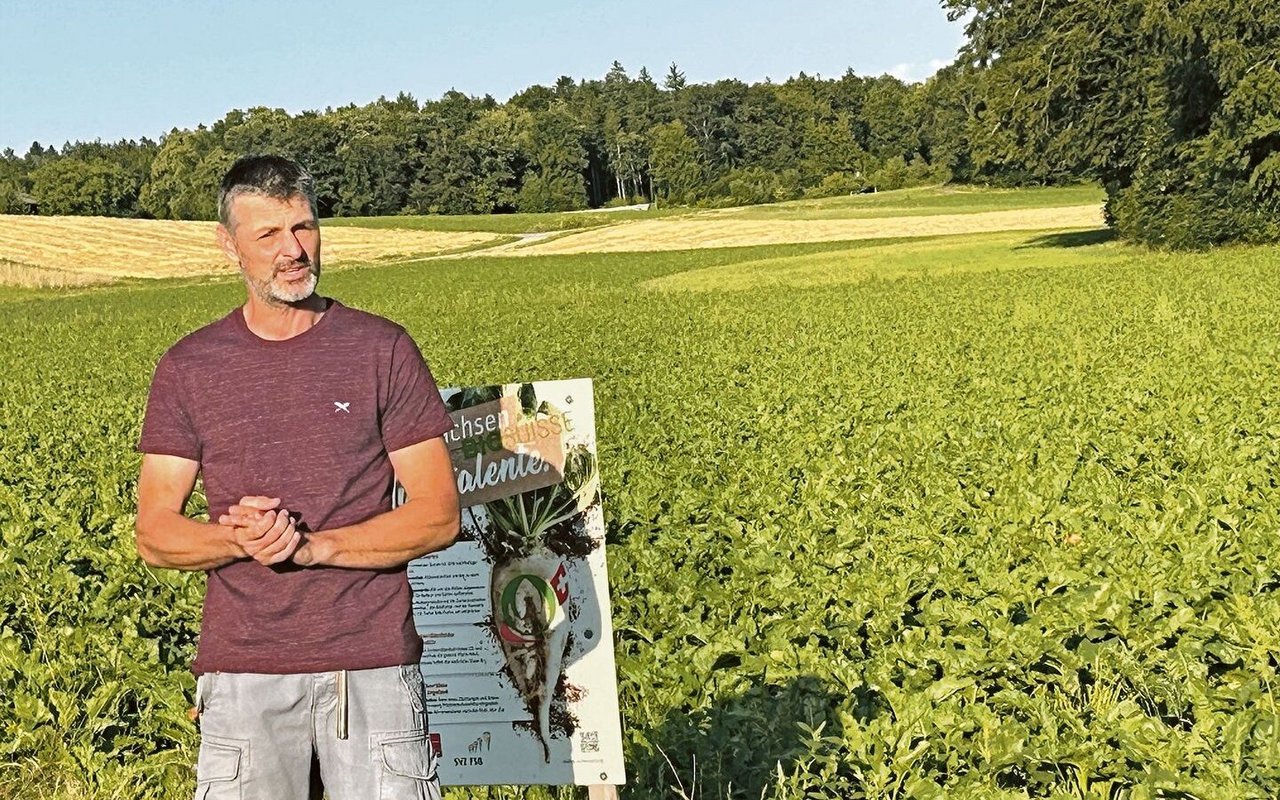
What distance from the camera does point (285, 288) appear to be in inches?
127

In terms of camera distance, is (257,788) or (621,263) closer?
(257,788)

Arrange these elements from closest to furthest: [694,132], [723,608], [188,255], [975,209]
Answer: [723,608], [188,255], [975,209], [694,132]

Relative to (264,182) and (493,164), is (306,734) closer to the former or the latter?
(264,182)

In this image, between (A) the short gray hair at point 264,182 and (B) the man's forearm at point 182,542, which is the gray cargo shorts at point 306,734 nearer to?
(B) the man's forearm at point 182,542

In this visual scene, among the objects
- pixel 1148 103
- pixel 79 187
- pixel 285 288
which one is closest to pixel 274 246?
pixel 285 288

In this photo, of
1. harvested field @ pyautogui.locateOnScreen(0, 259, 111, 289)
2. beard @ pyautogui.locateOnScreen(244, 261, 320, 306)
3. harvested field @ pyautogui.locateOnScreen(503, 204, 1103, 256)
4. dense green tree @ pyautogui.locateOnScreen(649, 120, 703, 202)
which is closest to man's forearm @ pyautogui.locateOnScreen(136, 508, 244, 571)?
beard @ pyautogui.locateOnScreen(244, 261, 320, 306)

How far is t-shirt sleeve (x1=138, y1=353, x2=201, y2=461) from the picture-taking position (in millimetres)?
3264

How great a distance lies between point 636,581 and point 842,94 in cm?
14462

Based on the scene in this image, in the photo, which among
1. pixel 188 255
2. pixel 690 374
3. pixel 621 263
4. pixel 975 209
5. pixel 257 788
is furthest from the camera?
pixel 975 209

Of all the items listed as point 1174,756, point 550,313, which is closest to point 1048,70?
point 550,313

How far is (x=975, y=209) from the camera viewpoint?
8194 centimetres

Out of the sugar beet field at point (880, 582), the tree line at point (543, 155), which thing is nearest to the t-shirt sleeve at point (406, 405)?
the sugar beet field at point (880, 582)

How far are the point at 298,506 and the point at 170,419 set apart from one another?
410 millimetres

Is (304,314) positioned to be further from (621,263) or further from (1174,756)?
(621,263)
